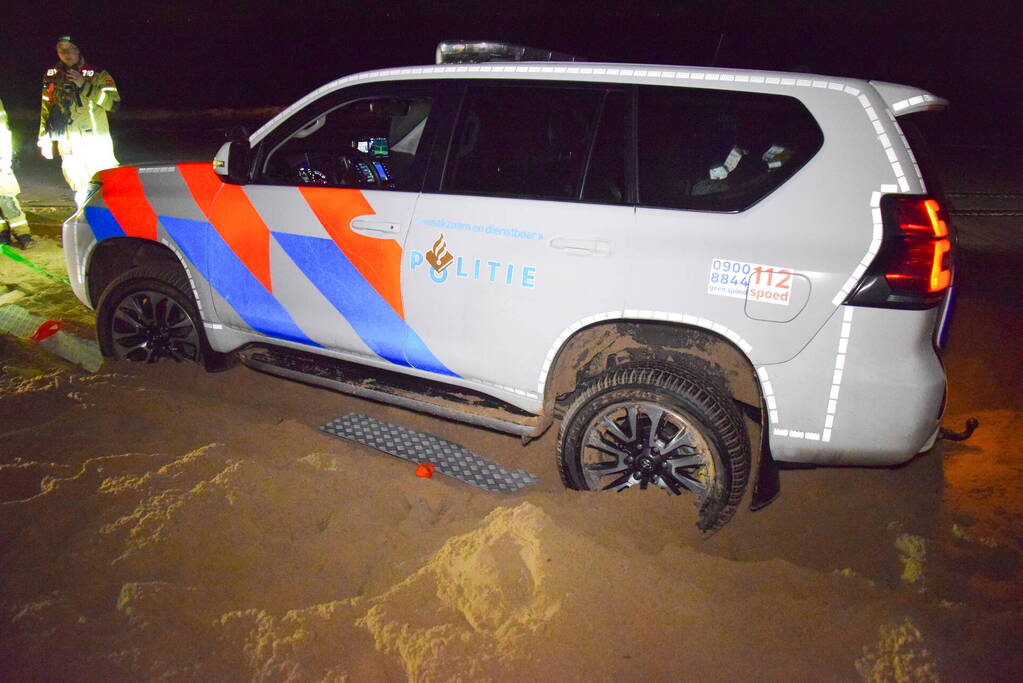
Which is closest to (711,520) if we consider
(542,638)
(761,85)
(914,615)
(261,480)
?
(914,615)

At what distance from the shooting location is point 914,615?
2357 millimetres

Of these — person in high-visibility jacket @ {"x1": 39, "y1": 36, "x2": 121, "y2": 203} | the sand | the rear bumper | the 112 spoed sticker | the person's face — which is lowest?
the sand

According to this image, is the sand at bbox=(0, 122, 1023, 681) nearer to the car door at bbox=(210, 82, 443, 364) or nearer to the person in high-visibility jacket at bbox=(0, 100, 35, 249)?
the car door at bbox=(210, 82, 443, 364)

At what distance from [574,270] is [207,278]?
2131 mm

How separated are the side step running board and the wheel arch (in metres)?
0.85

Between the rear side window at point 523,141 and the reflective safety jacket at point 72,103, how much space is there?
5938 millimetres

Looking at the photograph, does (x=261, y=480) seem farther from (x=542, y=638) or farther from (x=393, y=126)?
(x=393, y=126)

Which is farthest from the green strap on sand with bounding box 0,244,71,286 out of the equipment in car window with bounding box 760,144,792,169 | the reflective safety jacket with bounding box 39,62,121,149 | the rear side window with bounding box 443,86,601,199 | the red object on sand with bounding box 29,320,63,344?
the equipment in car window with bounding box 760,144,792,169

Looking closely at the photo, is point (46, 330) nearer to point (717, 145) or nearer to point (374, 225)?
point (374, 225)

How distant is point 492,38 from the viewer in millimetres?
30641

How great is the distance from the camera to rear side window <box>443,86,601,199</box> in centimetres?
280

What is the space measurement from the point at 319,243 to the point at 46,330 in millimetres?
2507

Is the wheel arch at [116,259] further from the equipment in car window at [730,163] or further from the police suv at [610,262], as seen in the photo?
the equipment in car window at [730,163]

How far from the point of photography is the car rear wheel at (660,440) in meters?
2.66
